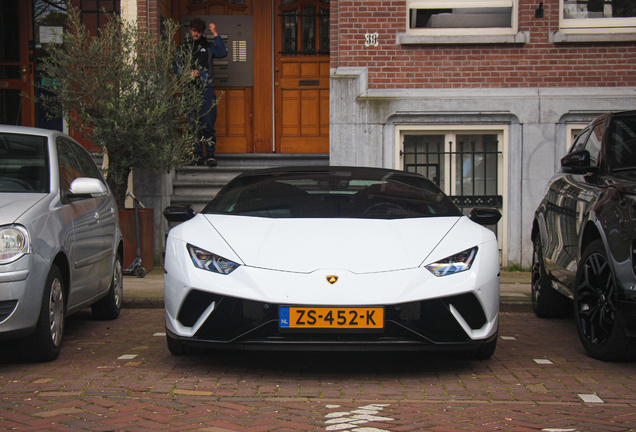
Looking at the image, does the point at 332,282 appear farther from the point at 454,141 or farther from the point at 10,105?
the point at 10,105

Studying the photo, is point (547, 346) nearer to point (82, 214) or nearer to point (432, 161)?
point (82, 214)

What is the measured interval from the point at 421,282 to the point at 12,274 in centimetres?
242

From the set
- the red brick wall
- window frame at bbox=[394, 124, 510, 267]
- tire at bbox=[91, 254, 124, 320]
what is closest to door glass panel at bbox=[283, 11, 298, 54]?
the red brick wall

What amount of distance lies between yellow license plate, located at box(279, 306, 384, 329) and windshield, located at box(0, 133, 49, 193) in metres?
2.19

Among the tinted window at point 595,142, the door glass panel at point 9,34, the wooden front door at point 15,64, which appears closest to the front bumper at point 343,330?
the tinted window at point 595,142

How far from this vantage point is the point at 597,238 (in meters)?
5.05

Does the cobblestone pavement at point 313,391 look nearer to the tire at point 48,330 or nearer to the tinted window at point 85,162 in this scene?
the tire at point 48,330

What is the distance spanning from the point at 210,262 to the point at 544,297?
3.60 metres

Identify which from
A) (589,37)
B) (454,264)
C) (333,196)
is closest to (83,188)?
(333,196)

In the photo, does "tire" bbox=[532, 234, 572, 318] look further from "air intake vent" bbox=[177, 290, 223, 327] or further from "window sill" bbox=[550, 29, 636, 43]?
"window sill" bbox=[550, 29, 636, 43]

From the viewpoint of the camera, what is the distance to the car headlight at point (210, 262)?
14.0 ft

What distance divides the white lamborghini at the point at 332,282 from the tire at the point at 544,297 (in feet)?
6.92

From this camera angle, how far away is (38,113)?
11836 millimetres

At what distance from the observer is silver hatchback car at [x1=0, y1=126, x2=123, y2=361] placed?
14.5 ft
